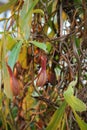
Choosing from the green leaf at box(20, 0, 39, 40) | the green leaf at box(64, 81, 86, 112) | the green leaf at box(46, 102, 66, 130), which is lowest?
the green leaf at box(46, 102, 66, 130)

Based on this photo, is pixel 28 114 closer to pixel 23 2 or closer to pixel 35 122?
pixel 35 122

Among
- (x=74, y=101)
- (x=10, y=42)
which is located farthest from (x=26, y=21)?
(x=74, y=101)

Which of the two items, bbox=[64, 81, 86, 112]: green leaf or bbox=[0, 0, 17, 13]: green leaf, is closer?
bbox=[64, 81, 86, 112]: green leaf

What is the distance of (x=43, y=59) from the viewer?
52 centimetres

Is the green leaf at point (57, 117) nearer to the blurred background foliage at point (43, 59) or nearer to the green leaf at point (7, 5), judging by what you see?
the blurred background foliage at point (43, 59)

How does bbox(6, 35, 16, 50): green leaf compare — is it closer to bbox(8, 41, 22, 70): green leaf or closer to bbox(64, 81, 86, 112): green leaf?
bbox(8, 41, 22, 70): green leaf

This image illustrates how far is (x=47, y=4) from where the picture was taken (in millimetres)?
577

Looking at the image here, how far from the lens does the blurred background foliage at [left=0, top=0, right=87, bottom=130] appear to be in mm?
514

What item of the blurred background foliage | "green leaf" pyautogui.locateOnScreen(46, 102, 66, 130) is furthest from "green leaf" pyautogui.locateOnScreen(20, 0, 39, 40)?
"green leaf" pyautogui.locateOnScreen(46, 102, 66, 130)

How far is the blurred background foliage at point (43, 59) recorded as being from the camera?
0.51 meters

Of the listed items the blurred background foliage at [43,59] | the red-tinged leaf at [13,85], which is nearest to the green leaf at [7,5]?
the blurred background foliage at [43,59]

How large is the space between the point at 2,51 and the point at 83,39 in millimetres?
141

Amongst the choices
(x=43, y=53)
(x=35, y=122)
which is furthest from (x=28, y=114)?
(x=43, y=53)

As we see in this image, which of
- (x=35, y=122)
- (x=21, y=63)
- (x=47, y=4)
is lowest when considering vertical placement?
(x=35, y=122)
